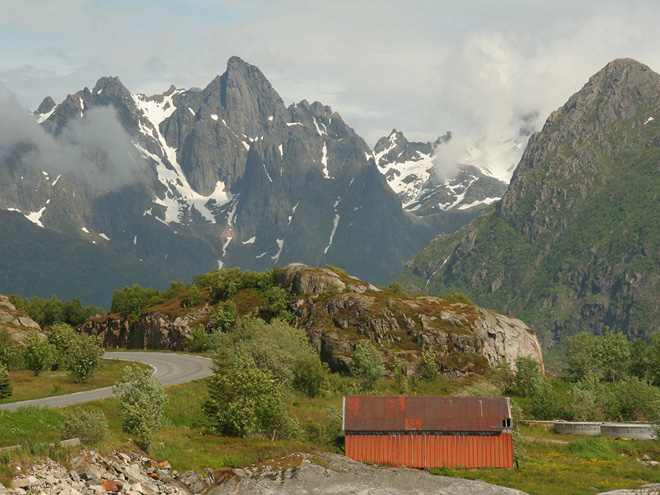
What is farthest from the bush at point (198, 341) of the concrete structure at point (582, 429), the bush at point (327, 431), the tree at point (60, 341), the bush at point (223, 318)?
the concrete structure at point (582, 429)

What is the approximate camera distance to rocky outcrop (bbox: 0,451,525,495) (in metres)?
38.3

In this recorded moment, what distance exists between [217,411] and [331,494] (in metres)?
16.6

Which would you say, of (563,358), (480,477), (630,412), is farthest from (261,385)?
(563,358)

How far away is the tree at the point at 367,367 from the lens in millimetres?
99875

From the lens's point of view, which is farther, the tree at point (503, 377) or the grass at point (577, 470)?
the tree at point (503, 377)

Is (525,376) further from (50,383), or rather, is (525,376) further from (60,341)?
(60,341)

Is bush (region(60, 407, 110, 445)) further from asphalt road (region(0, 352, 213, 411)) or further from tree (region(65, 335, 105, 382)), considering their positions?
tree (region(65, 335, 105, 382))

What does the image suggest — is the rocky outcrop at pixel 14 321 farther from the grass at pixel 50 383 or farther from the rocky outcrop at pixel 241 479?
the rocky outcrop at pixel 241 479

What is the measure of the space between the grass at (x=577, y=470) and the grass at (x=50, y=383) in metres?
38.6

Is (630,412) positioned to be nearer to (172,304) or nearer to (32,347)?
(32,347)

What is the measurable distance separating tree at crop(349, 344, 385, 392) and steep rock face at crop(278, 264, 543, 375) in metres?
3.72

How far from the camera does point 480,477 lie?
54844mm

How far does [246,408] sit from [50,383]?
3041cm

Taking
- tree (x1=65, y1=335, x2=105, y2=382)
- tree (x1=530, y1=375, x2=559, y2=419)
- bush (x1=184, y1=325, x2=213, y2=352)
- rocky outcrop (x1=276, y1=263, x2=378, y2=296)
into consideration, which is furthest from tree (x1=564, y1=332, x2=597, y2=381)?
tree (x1=65, y1=335, x2=105, y2=382)
